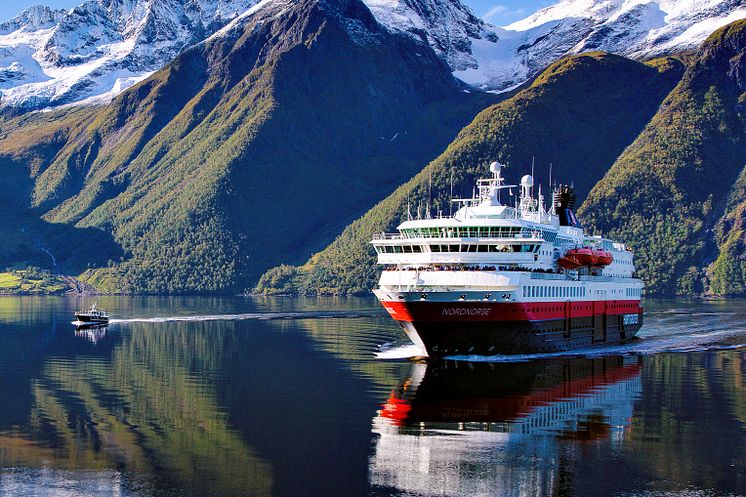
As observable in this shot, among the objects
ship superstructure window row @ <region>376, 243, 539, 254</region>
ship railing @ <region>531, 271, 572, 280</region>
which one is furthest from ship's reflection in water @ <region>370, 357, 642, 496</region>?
ship superstructure window row @ <region>376, 243, 539, 254</region>

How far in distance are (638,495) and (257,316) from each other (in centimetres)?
13744

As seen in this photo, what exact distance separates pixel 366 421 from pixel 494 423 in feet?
28.2

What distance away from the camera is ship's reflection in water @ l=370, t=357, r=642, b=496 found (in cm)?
5916

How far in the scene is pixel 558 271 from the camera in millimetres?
116062

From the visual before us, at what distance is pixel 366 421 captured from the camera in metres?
73.9

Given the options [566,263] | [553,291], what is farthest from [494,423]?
[566,263]

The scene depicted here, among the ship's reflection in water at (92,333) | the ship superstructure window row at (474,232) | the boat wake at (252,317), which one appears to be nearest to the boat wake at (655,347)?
the ship superstructure window row at (474,232)

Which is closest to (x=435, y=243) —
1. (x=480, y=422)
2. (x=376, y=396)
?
(x=376, y=396)

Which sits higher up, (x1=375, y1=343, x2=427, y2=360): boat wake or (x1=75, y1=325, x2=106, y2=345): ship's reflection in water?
(x1=75, y1=325, x2=106, y2=345): ship's reflection in water

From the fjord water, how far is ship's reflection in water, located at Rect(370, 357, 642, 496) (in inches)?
7.4

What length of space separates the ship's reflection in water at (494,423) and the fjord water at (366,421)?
0.62ft

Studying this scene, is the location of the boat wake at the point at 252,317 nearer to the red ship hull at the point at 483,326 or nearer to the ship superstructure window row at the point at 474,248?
the red ship hull at the point at 483,326

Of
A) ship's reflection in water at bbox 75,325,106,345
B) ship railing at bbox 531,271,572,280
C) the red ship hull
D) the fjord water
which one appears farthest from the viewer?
ship's reflection in water at bbox 75,325,106,345

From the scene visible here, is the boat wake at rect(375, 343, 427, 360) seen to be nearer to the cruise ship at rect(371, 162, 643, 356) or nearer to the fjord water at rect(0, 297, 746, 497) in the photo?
the fjord water at rect(0, 297, 746, 497)
